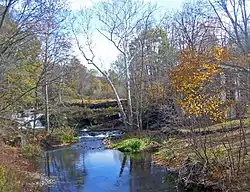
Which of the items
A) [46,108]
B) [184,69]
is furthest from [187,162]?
[46,108]

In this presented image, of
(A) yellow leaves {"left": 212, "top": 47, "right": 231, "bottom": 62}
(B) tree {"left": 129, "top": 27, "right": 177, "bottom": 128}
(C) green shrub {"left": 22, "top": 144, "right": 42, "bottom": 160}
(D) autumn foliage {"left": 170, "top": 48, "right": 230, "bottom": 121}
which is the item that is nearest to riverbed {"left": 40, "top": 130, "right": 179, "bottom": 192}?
(C) green shrub {"left": 22, "top": 144, "right": 42, "bottom": 160}

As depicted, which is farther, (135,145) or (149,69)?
(149,69)

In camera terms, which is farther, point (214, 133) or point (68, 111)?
point (68, 111)

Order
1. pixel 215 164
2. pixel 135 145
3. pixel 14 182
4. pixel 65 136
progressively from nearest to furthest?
pixel 14 182 < pixel 215 164 < pixel 135 145 < pixel 65 136

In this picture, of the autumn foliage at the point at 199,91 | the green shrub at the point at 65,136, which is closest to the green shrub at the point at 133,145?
the green shrub at the point at 65,136

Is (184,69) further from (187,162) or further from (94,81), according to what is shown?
(94,81)

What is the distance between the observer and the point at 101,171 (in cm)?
1661

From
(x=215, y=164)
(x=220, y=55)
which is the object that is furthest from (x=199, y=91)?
(x=215, y=164)

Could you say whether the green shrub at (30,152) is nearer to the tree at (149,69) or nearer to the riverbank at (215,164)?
the riverbank at (215,164)

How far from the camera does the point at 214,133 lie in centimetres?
1478

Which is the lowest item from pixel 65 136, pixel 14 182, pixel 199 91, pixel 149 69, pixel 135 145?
A: pixel 14 182

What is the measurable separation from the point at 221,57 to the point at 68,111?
18534 millimetres

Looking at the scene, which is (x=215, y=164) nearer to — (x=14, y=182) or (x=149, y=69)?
(x=14, y=182)

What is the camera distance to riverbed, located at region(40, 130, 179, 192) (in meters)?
13.6
